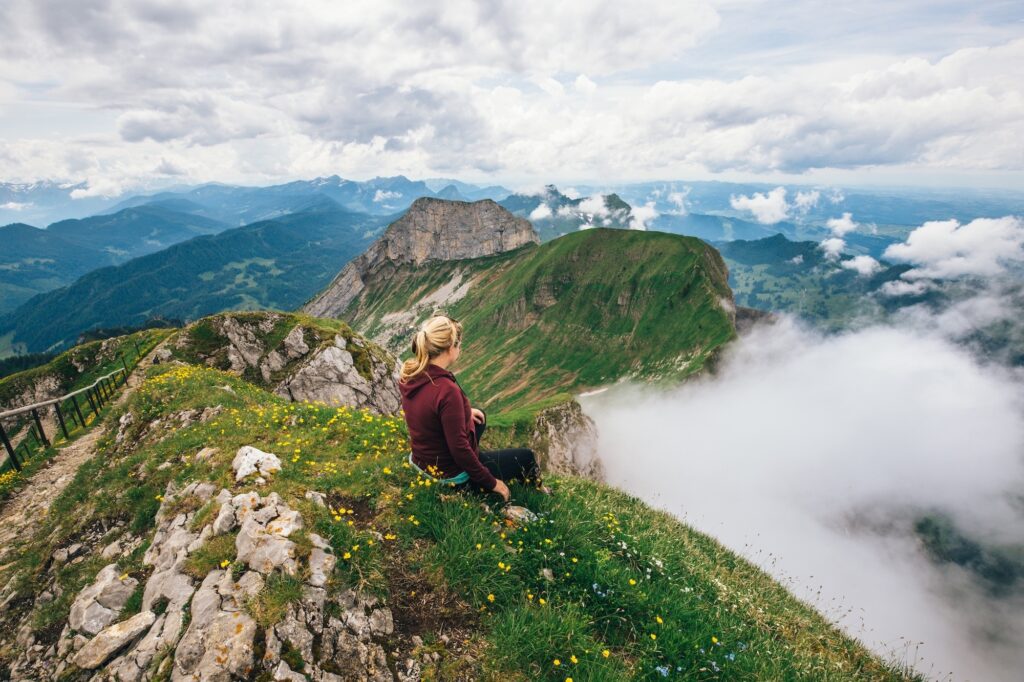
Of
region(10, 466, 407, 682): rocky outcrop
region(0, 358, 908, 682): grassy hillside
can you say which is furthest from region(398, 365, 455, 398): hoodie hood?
region(10, 466, 407, 682): rocky outcrop

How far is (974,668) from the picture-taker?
14650 cm

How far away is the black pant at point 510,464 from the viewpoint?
31.4 ft

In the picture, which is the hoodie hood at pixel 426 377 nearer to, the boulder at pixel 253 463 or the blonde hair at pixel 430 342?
the blonde hair at pixel 430 342

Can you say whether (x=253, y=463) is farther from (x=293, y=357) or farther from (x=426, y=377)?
(x=293, y=357)

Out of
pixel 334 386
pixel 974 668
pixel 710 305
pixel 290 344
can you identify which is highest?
pixel 290 344

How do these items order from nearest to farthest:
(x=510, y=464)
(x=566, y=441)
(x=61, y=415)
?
(x=510, y=464) < (x=61, y=415) < (x=566, y=441)

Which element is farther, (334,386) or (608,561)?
(334,386)

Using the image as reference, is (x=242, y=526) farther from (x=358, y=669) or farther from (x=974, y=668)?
(x=974, y=668)

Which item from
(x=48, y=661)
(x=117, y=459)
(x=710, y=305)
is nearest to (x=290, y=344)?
(x=117, y=459)

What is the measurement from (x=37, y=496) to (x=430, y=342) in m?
17.5

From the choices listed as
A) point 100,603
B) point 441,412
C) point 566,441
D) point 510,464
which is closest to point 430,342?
point 441,412

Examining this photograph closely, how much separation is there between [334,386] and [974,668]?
8616 inches

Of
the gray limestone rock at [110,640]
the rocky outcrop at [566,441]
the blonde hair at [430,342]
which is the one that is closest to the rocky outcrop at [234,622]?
the gray limestone rock at [110,640]

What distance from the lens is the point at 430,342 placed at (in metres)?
8.00
